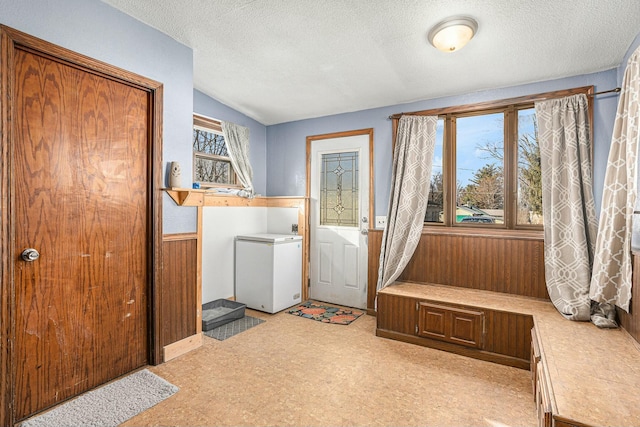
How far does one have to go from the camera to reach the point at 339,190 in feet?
13.4

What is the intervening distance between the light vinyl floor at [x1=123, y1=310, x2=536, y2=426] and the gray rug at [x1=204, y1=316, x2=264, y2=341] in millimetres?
97

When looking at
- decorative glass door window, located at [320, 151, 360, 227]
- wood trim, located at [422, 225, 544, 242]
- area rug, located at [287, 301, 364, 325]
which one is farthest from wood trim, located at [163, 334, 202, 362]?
wood trim, located at [422, 225, 544, 242]

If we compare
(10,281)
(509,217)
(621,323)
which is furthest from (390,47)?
(10,281)

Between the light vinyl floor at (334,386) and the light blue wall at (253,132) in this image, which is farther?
the light blue wall at (253,132)

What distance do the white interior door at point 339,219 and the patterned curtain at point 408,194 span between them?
496mm

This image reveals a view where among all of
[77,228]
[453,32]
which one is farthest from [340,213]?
[77,228]

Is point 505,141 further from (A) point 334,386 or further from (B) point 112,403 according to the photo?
(B) point 112,403

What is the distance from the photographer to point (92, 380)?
2.14 meters

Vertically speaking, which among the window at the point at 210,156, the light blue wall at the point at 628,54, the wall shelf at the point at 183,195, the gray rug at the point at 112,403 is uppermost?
the light blue wall at the point at 628,54

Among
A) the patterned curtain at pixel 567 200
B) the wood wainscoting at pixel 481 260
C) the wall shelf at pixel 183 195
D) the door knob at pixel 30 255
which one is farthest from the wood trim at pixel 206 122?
the patterned curtain at pixel 567 200

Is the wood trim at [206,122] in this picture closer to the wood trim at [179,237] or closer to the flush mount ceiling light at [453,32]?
the wood trim at [179,237]

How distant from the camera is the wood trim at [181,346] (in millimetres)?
2535

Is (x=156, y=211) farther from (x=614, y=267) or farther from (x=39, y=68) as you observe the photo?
(x=614, y=267)

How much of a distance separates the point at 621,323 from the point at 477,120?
2.04 metres
